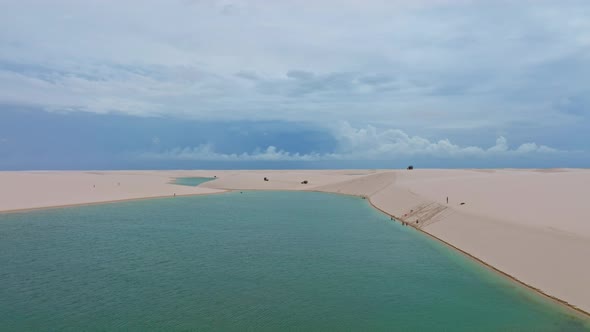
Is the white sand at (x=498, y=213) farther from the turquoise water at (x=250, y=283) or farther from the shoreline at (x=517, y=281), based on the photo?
the turquoise water at (x=250, y=283)

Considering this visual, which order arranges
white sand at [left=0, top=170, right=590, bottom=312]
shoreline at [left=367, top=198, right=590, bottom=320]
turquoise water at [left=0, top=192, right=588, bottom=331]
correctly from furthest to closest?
white sand at [left=0, top=170, right=590, bottom=312] → shoreline at [left=367, top=198, right=590, bottom=320] → turquoise water at [left=0, top=192, right=588, bottom=331]

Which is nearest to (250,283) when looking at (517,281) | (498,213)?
(517,281)

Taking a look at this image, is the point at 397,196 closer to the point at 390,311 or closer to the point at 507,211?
the point at 507,211

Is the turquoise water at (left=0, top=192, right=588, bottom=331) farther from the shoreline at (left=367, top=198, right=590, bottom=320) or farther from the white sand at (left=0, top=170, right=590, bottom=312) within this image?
the white sand at (left=0, top=170, right=590, bottom=312)

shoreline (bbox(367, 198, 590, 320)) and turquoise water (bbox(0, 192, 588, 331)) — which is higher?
turquoise water (bbox(0, 192, 588, 331))

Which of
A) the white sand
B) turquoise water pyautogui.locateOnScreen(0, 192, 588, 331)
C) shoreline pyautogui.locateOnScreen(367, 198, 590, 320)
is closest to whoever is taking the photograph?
turquoise water pyautogui.locateOnScreen(0, 192, 588, 331)

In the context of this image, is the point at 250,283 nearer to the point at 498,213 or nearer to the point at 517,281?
the point at 517,281

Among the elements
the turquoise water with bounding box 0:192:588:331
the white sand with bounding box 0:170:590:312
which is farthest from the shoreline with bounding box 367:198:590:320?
the turquoise water with bounding box 0:192:588:331

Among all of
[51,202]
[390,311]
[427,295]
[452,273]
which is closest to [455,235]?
[452,273]

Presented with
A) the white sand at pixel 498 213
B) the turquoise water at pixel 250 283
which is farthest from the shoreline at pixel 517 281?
the turquoise water at pixel 250 283

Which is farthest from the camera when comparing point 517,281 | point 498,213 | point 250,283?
point 498,213
